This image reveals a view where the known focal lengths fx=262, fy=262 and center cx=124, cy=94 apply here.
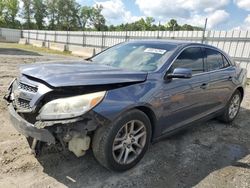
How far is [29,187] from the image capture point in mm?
2896

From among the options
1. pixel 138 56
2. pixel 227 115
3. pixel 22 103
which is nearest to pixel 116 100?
pixel 22 103

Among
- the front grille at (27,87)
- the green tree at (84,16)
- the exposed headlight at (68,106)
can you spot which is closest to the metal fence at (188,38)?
the exposed headlight at (68,106)

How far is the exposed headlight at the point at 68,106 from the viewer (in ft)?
8.95

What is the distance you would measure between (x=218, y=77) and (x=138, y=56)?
1.70 meters

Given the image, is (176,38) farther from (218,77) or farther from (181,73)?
(181,73)

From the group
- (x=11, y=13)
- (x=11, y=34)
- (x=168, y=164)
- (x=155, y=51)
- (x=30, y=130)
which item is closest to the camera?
(x=30, y=130)

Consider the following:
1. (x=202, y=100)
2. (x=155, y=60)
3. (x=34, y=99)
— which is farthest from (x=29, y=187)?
(x=202, y=100)

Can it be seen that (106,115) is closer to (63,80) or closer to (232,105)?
(63,80)

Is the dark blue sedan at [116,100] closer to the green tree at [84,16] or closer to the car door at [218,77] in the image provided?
the car door at [218,77]

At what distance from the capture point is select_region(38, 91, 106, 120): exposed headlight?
273 cm

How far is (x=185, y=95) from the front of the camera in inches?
154

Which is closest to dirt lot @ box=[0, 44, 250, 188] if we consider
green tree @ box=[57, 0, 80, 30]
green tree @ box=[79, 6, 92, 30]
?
green tree @ box=[57, 0, 80, 30]

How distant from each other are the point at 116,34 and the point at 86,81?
19.9 metres

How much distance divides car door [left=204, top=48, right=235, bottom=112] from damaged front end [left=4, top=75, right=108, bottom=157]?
2522 millimetres
